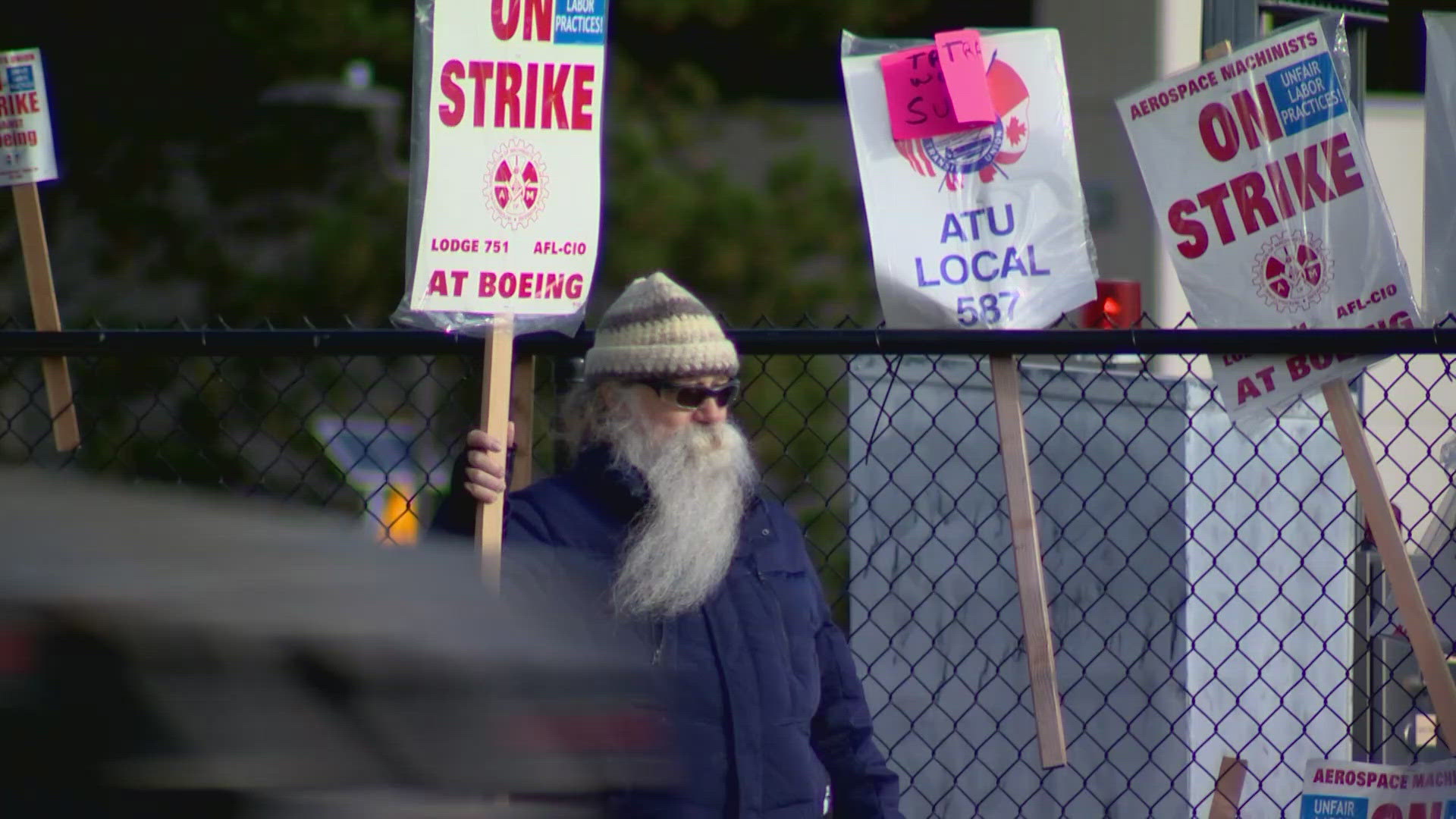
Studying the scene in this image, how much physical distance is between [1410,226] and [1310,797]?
416cm

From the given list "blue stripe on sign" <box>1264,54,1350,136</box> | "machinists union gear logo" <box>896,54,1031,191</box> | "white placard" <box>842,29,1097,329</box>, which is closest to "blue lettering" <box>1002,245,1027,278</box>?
"white placard" <box>842,29,1097,329</box>

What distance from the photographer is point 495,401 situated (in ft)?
10.9

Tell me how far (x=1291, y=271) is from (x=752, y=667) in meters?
1.52

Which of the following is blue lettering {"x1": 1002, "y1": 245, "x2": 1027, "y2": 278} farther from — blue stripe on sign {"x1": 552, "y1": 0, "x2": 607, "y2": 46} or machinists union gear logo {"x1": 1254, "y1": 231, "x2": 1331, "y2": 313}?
blue stripe on sign {"x1": 552, "y1": 0, "x2": 607, "y2": 46}

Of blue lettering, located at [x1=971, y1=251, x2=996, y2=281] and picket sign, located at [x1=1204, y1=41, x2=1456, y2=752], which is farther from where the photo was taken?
blue lettering, located at [x1=971, y1=251, x2=996, y2=281]

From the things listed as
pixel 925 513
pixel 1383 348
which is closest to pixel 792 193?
pixel 925 513

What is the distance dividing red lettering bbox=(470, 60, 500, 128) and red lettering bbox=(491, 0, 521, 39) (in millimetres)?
65

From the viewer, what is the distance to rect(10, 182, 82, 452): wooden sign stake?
3842 mm

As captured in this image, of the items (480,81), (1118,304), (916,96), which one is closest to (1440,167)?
(1118,304)

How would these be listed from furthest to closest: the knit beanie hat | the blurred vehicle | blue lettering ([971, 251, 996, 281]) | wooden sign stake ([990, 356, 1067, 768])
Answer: blue lettering ([971, 251, 996, 281]) < wooden sign stake ([990, 356, 1067, 768]) < the knit beanie hat < the blurred vehicle

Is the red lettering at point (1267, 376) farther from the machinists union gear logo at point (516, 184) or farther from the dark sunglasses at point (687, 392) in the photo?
the machinists union gear logo at point (516, 184)

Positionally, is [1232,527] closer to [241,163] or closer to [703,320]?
[703,320]

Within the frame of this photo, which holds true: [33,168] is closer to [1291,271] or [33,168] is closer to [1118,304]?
[1118,304]

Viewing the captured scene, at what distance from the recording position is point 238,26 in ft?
31.7
